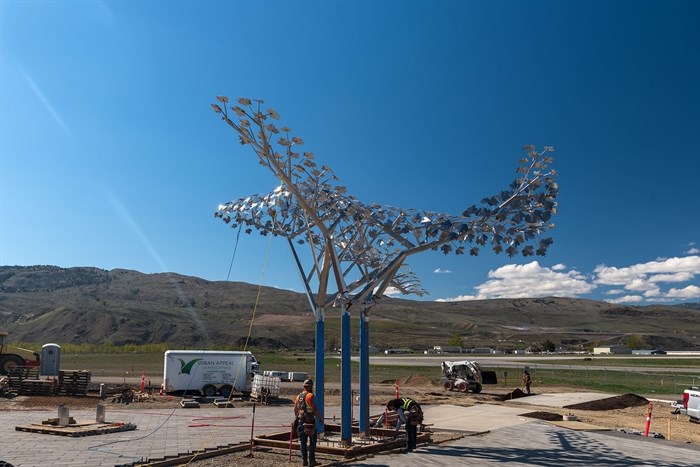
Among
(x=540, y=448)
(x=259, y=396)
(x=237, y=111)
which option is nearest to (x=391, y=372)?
(x=259, y=396)

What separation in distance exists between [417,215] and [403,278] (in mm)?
5792

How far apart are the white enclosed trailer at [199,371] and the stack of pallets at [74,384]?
174 inches

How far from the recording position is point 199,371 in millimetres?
36812

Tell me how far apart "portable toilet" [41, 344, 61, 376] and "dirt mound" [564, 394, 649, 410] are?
119ft

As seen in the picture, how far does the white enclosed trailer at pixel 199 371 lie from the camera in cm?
3662

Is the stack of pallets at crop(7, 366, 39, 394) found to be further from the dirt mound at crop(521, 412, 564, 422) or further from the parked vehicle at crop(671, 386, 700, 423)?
the parked vehicle at crop(671, 386, 700, 423)

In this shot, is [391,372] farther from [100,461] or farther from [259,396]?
[100,461]

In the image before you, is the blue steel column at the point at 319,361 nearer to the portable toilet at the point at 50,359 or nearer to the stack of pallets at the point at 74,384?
the stack of pallets at the point at 74,384

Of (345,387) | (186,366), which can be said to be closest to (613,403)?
(345,387)

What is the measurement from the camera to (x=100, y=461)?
1552 centimetres

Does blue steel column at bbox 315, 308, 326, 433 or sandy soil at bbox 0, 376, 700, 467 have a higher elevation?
blue steel column at bbox 315, 308, 326, 433

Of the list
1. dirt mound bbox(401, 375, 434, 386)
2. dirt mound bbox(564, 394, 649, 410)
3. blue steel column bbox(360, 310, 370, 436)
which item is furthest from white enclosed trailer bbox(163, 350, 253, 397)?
dirt mound bbox(564, 394, 649, 410)

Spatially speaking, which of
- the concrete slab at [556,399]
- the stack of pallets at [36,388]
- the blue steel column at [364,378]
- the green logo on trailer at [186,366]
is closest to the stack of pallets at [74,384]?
the stack of pallets at [36,388]

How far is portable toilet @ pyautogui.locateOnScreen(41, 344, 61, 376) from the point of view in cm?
4569
